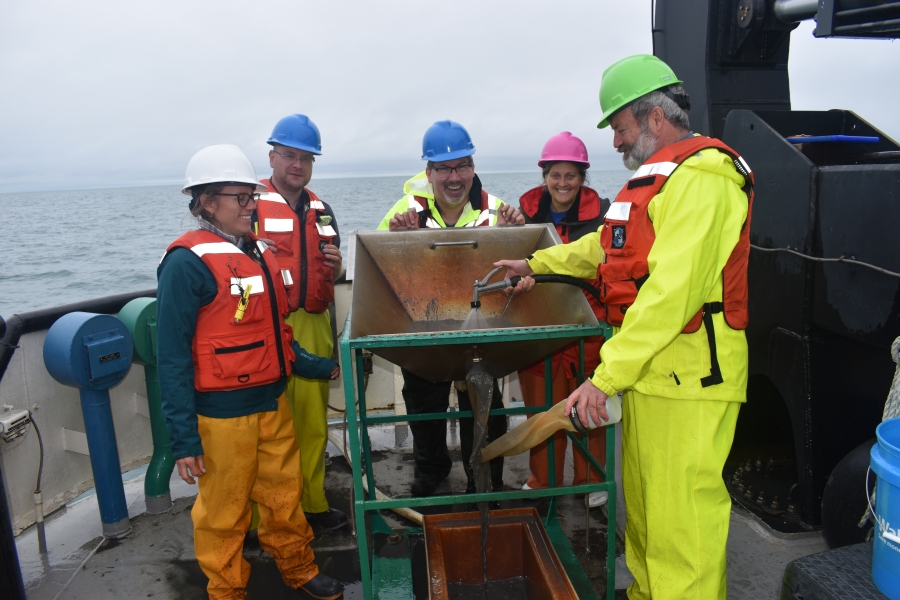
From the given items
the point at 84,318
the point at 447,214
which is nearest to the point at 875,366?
the point at 447,214

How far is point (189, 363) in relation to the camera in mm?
2352

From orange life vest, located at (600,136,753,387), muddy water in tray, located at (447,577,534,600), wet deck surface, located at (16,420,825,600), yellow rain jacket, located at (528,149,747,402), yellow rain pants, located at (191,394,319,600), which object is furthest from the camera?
wet deck surface, located at (16,420,825,600)

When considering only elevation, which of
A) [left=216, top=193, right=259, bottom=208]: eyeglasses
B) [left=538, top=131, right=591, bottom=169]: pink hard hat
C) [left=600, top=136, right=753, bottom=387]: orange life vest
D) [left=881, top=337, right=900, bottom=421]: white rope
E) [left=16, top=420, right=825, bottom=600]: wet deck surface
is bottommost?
[left=16, top=420, right=825, bottom=600]: wet deck surface

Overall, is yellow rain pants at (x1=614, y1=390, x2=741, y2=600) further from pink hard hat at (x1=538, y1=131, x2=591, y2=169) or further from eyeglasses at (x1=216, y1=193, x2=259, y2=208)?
eyeglasses at (x1=216, y1=193, x2=259, y2=208)

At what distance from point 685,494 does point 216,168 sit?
6.94 ft

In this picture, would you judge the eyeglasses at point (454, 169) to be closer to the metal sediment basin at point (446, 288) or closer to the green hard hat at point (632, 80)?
the metal sediment basin at point (446, 288)

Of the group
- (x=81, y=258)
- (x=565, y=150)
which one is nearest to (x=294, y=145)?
(x=565, y=150)

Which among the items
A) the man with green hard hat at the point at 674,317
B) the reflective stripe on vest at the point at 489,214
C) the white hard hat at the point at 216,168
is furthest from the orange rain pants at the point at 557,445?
the white hard hat at the point at 216,168

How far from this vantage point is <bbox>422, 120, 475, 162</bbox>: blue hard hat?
10.8ft

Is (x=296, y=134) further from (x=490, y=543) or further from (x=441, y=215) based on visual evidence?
(x=490, y=543)

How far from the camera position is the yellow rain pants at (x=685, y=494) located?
2.09 meters

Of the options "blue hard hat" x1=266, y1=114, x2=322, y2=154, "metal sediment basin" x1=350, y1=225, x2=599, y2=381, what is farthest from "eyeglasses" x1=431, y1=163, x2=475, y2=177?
"blue hard hat" x1=266, y1=114, x2=322, y2=154

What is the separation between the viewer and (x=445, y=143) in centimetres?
330

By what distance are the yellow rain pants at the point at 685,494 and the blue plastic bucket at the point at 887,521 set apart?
0.79 m
